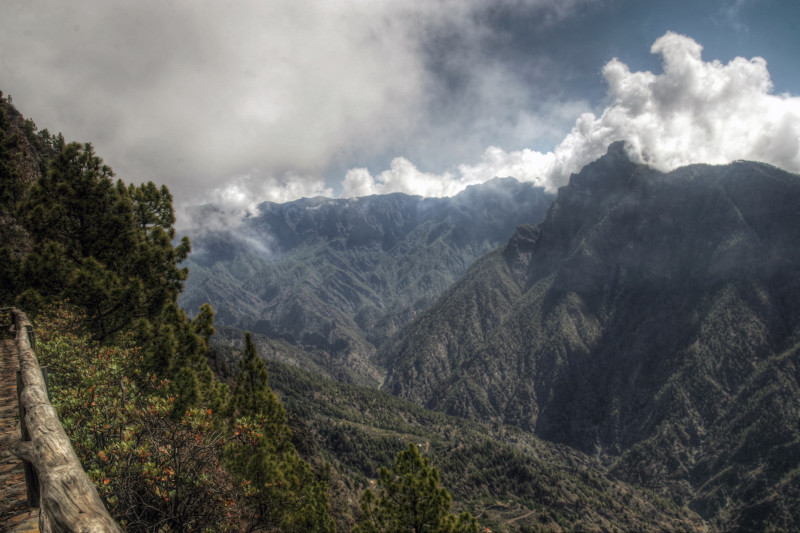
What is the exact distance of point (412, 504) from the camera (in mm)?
22156

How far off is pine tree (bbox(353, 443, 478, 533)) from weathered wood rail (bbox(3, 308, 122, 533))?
1786cm

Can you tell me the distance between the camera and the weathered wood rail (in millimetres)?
4012

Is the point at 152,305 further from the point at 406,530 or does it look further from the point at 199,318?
the point at 406,530

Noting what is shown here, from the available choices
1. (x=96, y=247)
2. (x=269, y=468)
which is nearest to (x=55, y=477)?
(x=269, y=468)

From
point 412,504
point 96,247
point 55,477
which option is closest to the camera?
point 55,477

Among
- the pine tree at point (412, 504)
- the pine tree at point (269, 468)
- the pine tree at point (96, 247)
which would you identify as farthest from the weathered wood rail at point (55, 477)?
the pine tree at point (412, 504)

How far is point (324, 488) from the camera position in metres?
31.7

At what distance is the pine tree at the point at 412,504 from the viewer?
71.6 ft

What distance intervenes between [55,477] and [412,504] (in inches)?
851

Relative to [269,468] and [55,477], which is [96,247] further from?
[55,477]

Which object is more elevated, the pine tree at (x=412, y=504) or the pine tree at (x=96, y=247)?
the pine tree at (x=96, y=247)

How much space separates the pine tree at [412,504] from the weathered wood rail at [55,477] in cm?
1786

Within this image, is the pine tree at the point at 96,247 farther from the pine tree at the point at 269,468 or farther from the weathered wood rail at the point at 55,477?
the weathered wood rail at the point at 55,477

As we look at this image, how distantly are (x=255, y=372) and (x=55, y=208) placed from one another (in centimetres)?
1626
